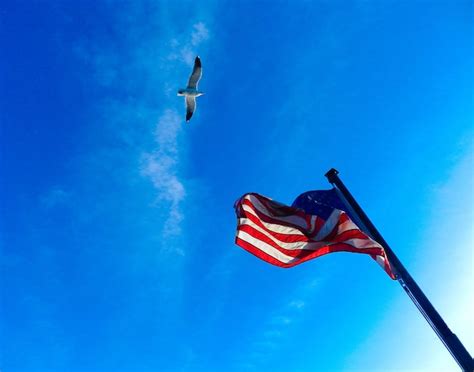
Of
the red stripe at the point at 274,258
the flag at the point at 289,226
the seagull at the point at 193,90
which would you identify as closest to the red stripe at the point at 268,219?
the flag at the point at 289,226

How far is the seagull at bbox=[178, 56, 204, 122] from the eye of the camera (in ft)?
57.6

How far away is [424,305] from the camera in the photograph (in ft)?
16.7

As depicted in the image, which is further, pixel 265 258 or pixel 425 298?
pixel 265 258

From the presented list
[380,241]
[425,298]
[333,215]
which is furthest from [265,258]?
[425,298]

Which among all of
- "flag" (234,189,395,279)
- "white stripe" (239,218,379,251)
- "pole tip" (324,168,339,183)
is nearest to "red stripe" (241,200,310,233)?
"flag" (234,189,395,279)

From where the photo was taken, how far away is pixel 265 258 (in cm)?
812

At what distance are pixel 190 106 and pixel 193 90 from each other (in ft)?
2.79

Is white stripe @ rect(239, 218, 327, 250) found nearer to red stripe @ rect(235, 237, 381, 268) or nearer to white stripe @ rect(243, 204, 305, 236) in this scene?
white stripe @ rect(243, 204, 305, 236)

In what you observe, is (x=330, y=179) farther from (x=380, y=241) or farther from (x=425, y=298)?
(x=425, y=298)

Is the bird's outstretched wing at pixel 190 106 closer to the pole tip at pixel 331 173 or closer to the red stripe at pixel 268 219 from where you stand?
the red stripe at pixel 268 219

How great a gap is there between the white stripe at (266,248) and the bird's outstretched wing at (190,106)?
1161 centimetres

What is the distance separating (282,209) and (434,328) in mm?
4101

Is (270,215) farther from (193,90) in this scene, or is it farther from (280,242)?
(193,90)

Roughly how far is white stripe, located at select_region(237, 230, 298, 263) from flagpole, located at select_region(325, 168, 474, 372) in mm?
2052
